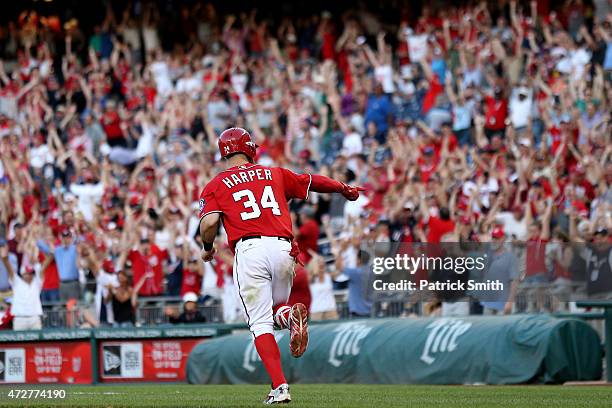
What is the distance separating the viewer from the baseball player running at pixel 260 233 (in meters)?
9.61

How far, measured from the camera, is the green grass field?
391 inches

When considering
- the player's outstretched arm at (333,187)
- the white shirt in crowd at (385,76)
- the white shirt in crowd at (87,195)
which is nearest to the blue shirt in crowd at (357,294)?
the white shirt in crowd at (385,76)

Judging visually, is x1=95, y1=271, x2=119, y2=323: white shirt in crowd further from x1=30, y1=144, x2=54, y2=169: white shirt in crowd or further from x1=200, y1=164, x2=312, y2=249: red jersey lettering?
x1=200, y1=164, x2=312, y2=249: red jersey lettering

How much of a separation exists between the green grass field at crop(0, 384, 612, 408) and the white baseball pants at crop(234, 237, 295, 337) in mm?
623

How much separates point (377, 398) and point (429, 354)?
11.0 ft

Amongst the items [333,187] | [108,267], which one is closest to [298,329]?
[333,187]

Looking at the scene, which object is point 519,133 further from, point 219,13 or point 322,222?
point 219,13

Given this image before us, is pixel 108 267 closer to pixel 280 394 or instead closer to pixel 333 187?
pixel 333 187

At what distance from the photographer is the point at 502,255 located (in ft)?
47.4

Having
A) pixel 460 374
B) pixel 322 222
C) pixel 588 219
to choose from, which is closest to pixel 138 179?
pixel 322 222

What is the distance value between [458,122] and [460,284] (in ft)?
25.8

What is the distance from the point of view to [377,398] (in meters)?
10.8

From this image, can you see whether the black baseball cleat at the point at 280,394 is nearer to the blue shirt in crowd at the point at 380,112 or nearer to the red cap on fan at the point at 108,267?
the red cap on fan at the point at 108,267

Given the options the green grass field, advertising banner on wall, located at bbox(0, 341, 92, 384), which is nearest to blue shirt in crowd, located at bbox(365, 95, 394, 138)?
advertising banner on wall, located at bbox(0, 341, 92, 384)
